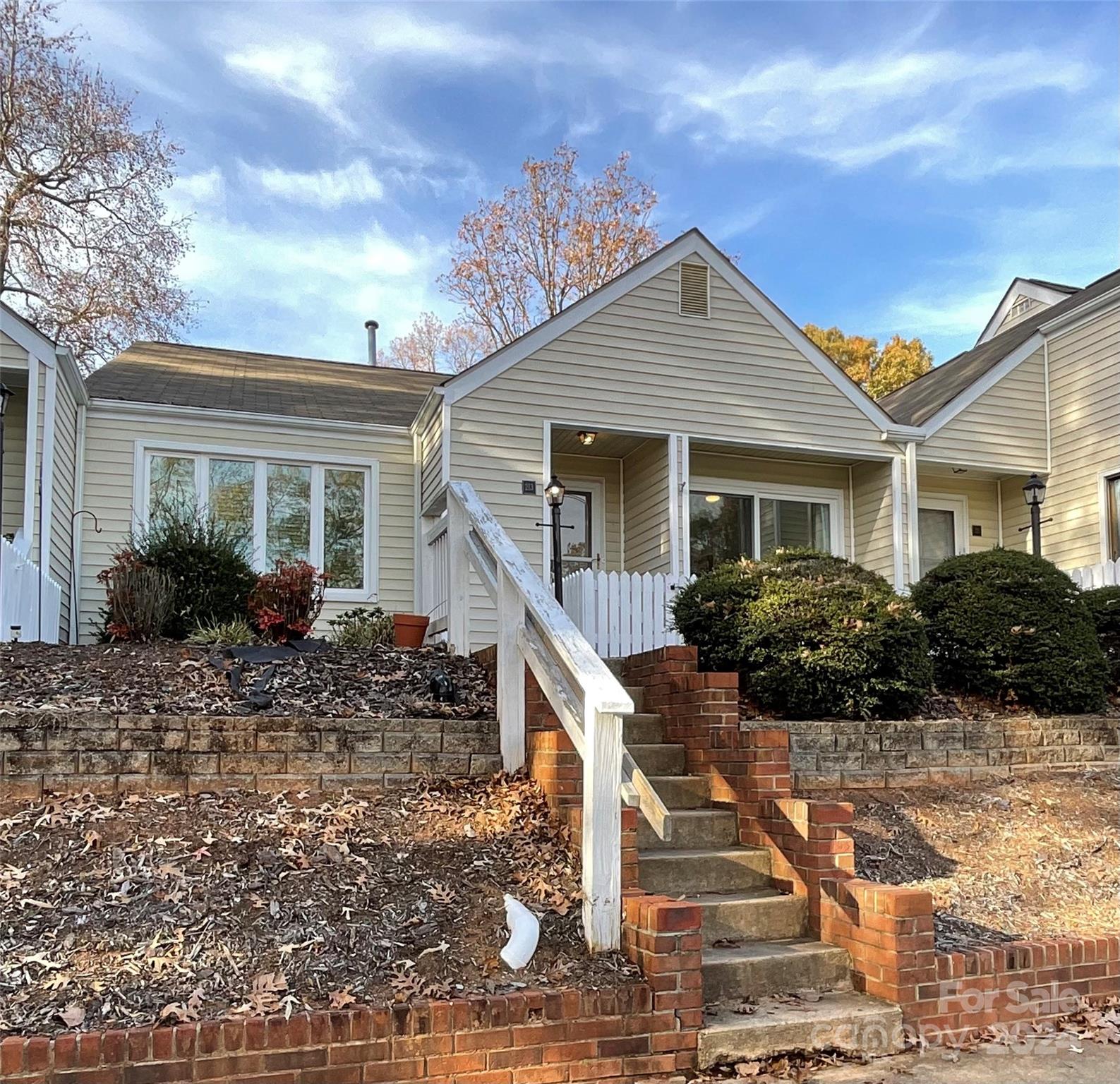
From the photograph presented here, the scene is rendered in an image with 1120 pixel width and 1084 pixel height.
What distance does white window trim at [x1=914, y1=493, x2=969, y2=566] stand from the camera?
13242 mm

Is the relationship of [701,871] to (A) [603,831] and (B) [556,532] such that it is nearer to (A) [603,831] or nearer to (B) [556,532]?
(A) [603,831]

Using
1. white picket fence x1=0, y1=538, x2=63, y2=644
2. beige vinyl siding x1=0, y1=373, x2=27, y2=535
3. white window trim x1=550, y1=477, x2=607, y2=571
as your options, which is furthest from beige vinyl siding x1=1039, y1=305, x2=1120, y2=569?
beige vinyl siding x1=0, y1=373, x2=27, y2=535

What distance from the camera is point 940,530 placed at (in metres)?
13.4

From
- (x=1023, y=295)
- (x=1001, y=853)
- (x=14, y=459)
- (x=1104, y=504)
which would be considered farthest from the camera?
(x=1023, y=295)

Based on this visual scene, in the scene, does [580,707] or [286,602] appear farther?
[286,602]

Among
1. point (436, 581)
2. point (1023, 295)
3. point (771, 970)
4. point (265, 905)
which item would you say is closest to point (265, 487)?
point (436, 581)

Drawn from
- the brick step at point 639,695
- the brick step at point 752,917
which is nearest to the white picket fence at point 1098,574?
the brick step at point 639,695

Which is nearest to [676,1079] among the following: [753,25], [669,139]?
[753,25]

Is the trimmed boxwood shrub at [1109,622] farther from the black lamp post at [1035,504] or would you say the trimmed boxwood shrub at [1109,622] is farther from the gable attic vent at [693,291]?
the gable attic vent at [693,291]

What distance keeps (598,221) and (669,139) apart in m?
8.68

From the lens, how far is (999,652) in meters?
7.08

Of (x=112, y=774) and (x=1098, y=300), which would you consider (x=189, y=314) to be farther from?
(x=112, y=774)

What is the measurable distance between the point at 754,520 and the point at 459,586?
6114 millimetres

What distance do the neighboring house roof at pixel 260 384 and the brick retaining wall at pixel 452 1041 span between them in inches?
335
